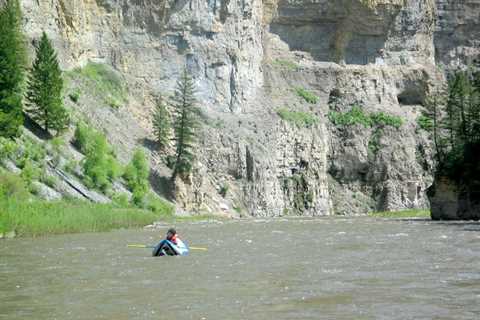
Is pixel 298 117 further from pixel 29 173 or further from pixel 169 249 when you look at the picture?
pixel 169 249

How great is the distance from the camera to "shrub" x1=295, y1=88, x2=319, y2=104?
8575 centimetres

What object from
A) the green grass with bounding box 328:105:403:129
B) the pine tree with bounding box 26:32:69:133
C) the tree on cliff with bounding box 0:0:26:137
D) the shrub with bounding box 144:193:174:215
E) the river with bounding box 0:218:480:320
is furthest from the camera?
the green grass with bounding box 328:105:403:129

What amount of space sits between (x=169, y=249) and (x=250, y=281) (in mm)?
9256

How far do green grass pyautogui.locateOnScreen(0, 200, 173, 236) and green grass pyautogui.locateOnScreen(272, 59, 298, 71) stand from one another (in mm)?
41634

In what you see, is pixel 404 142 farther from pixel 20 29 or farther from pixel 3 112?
pixel 3 112

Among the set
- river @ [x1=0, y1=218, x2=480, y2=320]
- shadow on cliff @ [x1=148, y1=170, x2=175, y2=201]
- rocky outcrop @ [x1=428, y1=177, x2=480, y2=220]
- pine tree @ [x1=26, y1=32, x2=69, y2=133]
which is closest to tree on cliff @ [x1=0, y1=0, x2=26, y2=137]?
pine tree @ [x1=26, y1=32, x2=69, y2=133]

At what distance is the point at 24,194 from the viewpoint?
135ft

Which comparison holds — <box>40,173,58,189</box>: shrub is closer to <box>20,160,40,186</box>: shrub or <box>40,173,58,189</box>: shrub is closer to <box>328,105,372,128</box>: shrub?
<box>20,160,40,186</box>: shrub

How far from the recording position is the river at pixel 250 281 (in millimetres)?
14961

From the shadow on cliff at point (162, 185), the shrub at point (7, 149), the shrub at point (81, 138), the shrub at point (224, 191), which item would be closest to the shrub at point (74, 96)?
the shrub at point (81, 138)

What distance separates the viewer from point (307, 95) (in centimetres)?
8606

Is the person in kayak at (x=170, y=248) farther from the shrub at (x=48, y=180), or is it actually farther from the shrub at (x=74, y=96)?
the shrub at (x=74, y=96)

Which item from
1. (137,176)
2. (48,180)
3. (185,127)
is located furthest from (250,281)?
(185,127)

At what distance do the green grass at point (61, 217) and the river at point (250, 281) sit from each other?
3.82m
